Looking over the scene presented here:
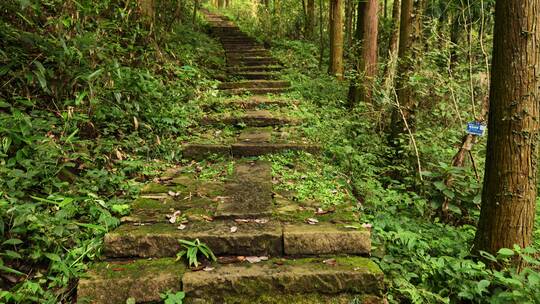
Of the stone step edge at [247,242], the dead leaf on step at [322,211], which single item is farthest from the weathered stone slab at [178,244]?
the dead leaf on step at [322,211]

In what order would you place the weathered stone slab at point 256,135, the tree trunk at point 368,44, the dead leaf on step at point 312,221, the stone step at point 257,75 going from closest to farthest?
the dead leaf on step at point 312,221 < the weathered stone slab at point 256,135 < the tree trunk at point 368,44 < the stone step at point 257,75

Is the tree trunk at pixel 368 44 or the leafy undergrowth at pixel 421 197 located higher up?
the tree trunk at pixel 368 44

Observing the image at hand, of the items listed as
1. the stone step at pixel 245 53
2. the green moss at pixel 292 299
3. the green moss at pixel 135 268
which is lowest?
the green moss at pixel 292 299

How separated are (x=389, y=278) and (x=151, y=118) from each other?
11.9 ft

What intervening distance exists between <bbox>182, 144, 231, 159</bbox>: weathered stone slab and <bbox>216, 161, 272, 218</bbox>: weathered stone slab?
1.25 feet

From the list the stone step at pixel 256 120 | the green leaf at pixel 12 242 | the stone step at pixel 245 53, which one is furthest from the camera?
the stone step at pixel 245 53

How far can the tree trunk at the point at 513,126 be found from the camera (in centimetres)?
280

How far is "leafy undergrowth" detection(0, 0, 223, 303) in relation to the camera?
2.79 metres

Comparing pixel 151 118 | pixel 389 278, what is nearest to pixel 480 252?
pixel 389 278

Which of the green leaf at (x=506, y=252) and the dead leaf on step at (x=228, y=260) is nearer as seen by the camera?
the green leaf at (x=506, y=252)

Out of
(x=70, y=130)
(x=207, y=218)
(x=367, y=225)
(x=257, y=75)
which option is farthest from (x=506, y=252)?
(x=257, y=75)

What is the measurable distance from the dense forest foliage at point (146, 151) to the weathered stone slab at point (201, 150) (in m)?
0.14

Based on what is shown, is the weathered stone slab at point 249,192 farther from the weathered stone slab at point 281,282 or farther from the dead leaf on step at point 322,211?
the weathered stone slab at point 281,282

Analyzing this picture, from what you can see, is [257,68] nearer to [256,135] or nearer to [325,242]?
[256,135]
